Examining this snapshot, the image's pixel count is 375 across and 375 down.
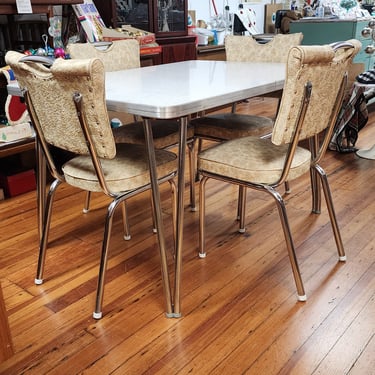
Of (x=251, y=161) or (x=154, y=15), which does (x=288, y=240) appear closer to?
(x=251, y=161)

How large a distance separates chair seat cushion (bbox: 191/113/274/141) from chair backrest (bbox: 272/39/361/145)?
490mm

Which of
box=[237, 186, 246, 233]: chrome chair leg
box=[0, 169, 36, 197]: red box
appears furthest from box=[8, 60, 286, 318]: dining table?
box=[0, 169, 36, 197]: red box

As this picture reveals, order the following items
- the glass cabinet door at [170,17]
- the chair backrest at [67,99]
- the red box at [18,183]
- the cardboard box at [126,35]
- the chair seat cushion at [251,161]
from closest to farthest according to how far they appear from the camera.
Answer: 1. the chair backrest at [67,99]
2. the chair seat cushion at [251,161]
3. the red box at [18,183]
4. the cardboard box at [126,35]
5. the glass cabinet door at [170,17]

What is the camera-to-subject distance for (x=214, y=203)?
2295mm

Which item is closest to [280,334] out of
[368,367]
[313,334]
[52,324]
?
[313,334]

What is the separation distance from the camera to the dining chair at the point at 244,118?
1933 mm

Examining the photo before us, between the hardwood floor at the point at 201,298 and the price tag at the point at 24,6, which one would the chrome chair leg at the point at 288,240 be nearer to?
the hardwood floor at the point at 201,298

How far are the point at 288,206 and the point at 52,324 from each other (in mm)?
1358

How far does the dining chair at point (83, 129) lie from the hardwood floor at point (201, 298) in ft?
0.52

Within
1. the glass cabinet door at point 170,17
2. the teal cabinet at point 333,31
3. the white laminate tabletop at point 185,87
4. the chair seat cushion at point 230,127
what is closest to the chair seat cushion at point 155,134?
the chair seat cushion at point 230,127

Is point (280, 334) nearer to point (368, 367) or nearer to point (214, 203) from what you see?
point (368, 367)

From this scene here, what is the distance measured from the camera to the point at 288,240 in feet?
4.69

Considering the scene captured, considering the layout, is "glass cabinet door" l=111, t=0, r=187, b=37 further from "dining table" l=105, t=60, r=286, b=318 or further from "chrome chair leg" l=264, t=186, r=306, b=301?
"chrome chair leg" l=264, t=186, r=306, b=301

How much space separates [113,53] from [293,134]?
1101 millimetres
